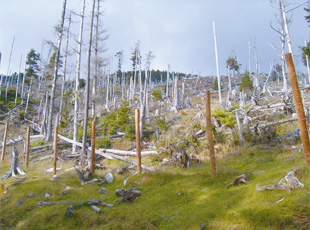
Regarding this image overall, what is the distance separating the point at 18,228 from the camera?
468 cm

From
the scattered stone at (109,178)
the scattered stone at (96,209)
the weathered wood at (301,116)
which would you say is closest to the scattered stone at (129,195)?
the scattered stone at (96,209)

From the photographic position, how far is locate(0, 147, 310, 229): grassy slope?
3277 millimetres

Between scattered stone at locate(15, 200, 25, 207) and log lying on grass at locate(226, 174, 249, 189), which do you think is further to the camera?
scattered stone at locate(15, 200, 25, 207)

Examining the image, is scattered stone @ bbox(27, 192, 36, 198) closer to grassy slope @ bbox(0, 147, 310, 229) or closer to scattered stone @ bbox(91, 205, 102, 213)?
grassy slope @ bbox(0, 147, 310, 229)

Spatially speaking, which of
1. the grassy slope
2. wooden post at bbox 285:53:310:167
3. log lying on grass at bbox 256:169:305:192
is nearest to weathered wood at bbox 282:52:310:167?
wooden post at bbox 285:53:310:167

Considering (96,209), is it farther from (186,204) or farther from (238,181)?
(238,181)

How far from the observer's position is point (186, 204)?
4500mm

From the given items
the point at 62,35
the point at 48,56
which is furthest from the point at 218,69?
the point at 48,56

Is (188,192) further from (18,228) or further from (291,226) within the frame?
(18,228)

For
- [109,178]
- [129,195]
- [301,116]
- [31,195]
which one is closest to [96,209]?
[129,195]

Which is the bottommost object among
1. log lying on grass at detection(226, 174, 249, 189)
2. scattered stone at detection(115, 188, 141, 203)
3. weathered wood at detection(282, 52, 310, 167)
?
scattered stone at detection(115, 188, 141, 203)

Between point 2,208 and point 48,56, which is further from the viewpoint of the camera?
point 48,56

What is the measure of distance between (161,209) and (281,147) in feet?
16.7

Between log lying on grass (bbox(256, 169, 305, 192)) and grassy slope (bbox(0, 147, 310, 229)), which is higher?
log lying on grass (bbox(256, 169, 305, 192))
